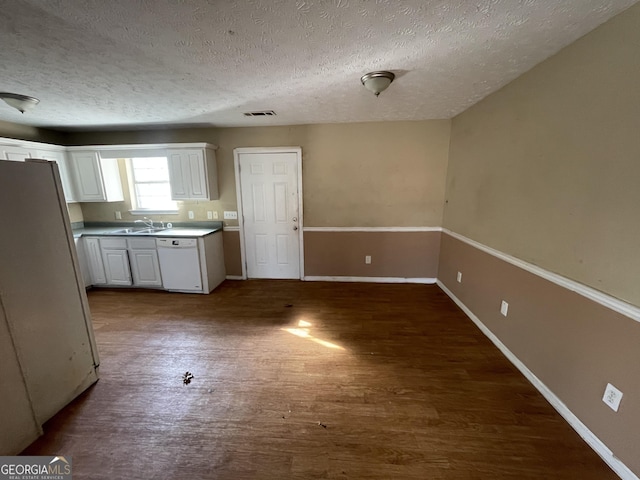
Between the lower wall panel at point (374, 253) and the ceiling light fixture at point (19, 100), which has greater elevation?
the ceiling light fixture at point (19, 100)

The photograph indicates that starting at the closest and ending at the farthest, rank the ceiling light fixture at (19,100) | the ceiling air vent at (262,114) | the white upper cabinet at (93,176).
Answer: the ceiling light fixture at (19,100)
the ceiling air vent at (262,114)
the white upper cabinet at (93,176)

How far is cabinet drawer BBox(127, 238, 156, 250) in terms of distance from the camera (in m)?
3.52

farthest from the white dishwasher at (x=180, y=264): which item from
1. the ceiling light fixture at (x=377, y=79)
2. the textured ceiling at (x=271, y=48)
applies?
the ceiling light fixture at (x=377, y=79)

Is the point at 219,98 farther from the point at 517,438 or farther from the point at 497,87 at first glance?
the point at 517,438

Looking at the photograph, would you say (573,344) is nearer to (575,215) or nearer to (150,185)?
(575,215)

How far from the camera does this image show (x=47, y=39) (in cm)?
144

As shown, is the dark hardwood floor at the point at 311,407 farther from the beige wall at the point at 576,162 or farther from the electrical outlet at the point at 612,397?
the beige wall at the point at 576,162

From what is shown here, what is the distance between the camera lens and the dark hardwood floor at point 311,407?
55.0 inches

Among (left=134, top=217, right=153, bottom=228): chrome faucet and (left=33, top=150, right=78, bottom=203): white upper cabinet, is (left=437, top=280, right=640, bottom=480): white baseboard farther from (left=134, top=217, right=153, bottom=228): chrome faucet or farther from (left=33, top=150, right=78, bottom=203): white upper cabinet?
(left=33, top=150, right=78, bottom=203): white upper cabinet

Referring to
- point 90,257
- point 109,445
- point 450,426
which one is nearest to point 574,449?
point 450,426

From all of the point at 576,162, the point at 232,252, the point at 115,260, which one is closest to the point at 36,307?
the point at 115,260

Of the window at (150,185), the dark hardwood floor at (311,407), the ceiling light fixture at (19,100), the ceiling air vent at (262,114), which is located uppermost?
the ceiling air vent at (262,114)

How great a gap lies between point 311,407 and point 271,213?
9.16 feet

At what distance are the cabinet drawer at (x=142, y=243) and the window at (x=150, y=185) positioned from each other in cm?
68
